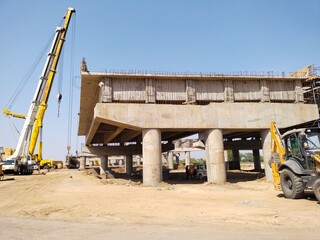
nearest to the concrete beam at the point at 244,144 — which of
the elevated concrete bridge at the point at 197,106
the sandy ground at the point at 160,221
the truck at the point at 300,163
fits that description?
the elevated concrete bridge at the point at 197,106

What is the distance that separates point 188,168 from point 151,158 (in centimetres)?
1008

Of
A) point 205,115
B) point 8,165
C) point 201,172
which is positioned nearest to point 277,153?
point 205,115

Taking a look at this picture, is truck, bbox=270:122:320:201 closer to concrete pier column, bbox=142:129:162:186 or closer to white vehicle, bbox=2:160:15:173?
concrete pier column, bbox=142:129:162:186

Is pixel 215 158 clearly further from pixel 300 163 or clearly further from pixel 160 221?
Result: pixel 160 221

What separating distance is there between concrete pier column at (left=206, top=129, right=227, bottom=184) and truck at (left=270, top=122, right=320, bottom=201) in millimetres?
7421

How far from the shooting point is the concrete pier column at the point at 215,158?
19266mm

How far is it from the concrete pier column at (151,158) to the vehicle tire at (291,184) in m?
8.81

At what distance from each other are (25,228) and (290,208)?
8341 millimetres

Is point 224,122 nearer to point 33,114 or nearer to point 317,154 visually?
point 317,154

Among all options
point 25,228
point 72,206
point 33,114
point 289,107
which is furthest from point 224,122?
point 33,114

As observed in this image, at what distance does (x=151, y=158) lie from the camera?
18.3 metres

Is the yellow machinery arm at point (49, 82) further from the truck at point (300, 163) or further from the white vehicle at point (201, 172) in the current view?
the truck at point (300, 163)

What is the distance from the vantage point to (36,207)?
10.1 meters

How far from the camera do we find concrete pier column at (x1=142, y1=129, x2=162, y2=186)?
18125 millimetres
